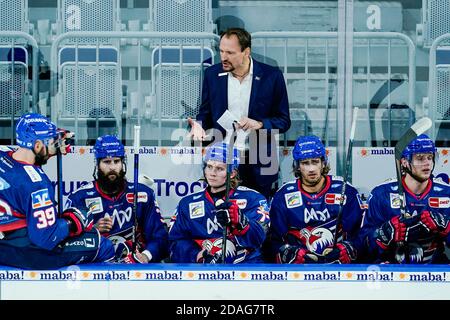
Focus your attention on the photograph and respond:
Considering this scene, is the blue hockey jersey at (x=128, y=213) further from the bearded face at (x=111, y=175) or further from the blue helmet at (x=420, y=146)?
the blue helmet at (x=420, y=146)

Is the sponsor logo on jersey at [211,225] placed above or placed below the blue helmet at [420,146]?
below

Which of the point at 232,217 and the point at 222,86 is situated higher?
Result: the point at 222,86

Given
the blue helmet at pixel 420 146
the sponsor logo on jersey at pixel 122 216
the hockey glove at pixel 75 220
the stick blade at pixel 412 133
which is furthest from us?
the sponsor logo on jersey at pixel 122 216

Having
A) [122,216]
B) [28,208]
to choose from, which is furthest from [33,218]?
[122,216]

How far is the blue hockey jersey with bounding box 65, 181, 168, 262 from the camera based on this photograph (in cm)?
482

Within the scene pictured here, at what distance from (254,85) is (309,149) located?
0.44 metres

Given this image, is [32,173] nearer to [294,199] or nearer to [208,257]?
[208,257]

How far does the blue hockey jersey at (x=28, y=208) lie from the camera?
4086mm

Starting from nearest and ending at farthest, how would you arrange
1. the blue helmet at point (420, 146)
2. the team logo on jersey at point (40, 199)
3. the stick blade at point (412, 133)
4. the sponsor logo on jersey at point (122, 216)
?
the team logo on jersey at point (40, 199) < the stick blade at point (412, 133) < the blue helmet at point (420, 146) < the sponsor logo on jersey at point (122, 216)

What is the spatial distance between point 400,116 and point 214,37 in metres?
0.98

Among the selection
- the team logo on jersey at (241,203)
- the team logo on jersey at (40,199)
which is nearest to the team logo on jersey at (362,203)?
the team logo on jersey at (241,203)

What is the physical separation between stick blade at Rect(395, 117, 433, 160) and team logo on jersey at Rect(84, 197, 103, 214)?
145cm

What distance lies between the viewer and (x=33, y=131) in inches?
168

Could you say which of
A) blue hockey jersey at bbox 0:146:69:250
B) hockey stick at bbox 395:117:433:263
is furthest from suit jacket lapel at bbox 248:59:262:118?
blue hockey jersey at bbox 0:146:69:250
